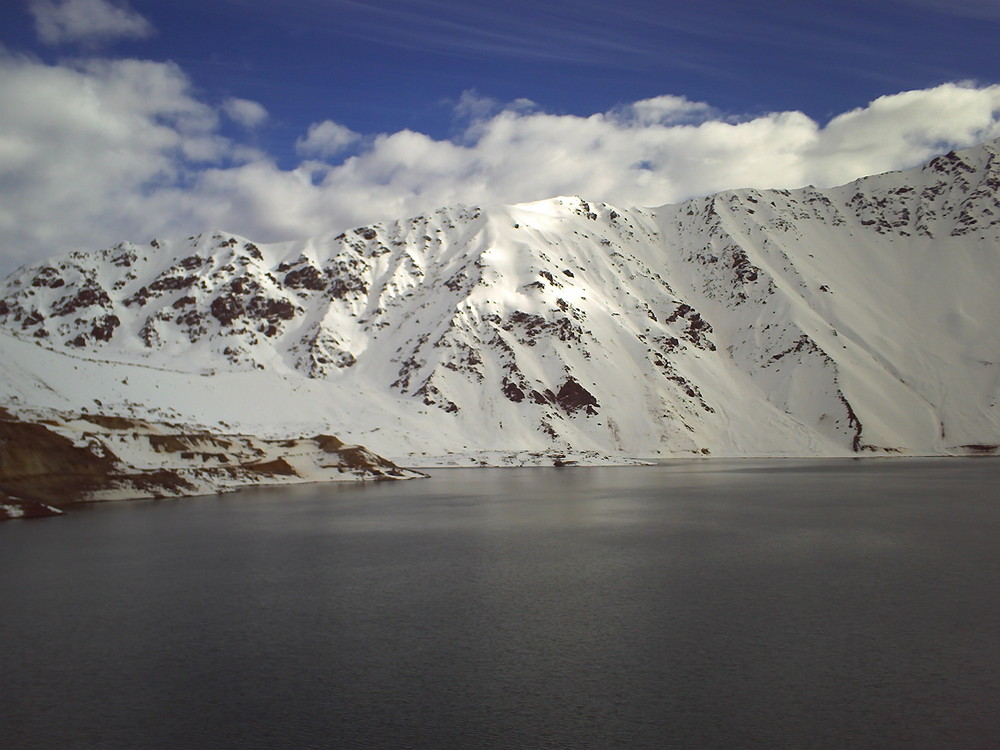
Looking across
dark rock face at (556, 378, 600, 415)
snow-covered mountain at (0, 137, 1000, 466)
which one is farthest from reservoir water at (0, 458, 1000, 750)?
dark rock face at (556, 378, 600, 415)

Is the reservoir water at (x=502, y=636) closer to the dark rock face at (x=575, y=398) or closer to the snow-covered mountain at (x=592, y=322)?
the snow-covered mountain at (x=592, y=322)

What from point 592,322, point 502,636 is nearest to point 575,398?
point 592,322

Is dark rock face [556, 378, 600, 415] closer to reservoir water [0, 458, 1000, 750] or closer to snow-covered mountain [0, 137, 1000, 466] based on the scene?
snow-covered mountain [0, 137, 1000, 466]

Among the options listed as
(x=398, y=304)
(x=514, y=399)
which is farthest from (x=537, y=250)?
(x=514, y=399)

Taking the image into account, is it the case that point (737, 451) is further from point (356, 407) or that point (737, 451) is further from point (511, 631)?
point (511, 631)

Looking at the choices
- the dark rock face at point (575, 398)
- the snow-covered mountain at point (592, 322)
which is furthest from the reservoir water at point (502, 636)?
the dark rock face at point (575, 398)

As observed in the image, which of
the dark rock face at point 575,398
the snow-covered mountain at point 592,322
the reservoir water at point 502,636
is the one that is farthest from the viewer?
the dark rock face at point 575,398

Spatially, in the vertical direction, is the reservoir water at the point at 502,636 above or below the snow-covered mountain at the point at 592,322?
below

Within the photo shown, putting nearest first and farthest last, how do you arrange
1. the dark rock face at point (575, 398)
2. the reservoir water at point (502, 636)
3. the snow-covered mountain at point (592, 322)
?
the reservoir water at point (502, 636)
the snow-covered mountain at point (592, 322)
the dark rock face at point (575, 398)
